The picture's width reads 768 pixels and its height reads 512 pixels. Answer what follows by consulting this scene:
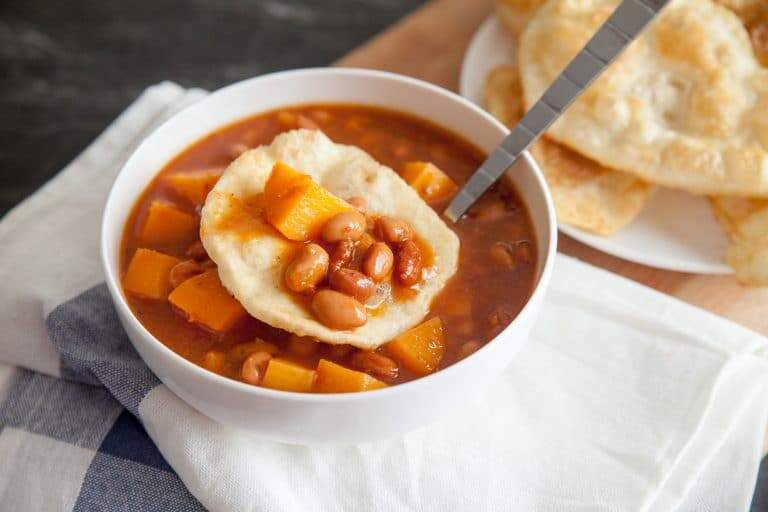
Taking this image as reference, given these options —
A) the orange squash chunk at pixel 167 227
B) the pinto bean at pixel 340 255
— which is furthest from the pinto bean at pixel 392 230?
the orange squash chunk at pixel 167 227

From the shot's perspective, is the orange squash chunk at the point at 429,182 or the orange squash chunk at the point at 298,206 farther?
the orange squash chunk at the point at 429,182

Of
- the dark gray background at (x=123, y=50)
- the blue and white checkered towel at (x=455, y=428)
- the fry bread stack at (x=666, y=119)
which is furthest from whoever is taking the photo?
the dark gray background at (x=123, y=50)

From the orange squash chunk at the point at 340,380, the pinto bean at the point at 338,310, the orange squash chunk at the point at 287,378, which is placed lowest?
the orange squash chunk at the point at 287,378

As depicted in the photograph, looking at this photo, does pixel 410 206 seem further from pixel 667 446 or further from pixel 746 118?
pixel 746 118

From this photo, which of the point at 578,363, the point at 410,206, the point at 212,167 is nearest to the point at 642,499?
Result: the point at 578,363

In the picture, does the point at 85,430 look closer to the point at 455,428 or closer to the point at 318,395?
the point at 318,395

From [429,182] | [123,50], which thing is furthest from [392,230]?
[123,50]

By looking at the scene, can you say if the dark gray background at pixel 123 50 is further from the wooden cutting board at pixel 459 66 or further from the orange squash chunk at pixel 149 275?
the orange squash chunk at pixel 149 275
